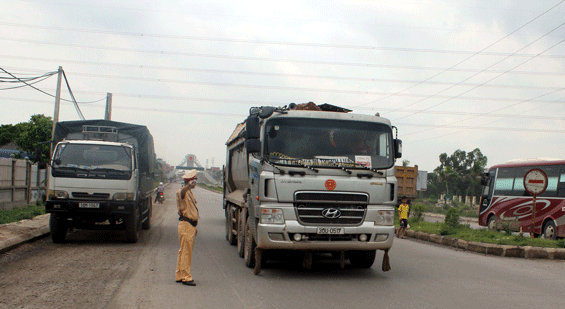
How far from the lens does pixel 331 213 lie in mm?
7867

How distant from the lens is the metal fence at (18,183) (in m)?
19.3

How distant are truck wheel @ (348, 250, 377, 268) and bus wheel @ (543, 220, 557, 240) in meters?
10.4

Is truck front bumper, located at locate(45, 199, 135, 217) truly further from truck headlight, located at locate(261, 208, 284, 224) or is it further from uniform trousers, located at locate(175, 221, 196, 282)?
truck headlight, located at locate(261, 208, 284, 224)

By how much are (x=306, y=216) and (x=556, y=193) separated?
504 inches

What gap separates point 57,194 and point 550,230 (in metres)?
15.3

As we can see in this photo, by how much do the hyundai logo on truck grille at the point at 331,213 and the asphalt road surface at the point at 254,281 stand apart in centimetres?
102

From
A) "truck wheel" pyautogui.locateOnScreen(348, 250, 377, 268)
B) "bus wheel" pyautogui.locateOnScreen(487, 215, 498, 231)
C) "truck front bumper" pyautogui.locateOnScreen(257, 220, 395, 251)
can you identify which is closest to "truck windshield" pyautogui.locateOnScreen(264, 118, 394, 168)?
"truck front bumper" pyautogui.locateOnScreen(257, 220, 395, 251)

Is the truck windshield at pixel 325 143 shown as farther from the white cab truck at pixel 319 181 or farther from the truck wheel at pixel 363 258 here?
the truck wheel at pixel 363 258

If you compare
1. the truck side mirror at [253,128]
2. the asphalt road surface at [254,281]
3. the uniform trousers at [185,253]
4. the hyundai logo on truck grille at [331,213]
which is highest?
the truck side mirror at [253,128]

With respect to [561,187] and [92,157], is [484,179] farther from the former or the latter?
[92,157]

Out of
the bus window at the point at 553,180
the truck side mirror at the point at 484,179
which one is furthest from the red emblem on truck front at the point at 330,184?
the truck side mirror at the point at 484,179

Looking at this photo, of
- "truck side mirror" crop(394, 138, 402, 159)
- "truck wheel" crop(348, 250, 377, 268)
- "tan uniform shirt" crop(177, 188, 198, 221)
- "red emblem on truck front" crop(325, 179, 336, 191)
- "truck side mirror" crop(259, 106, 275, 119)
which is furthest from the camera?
"truck wheel" crop(348, 250, 377, 268)

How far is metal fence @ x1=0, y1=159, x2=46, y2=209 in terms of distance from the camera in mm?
19312

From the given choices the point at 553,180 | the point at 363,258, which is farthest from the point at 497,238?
the point at 363,258
